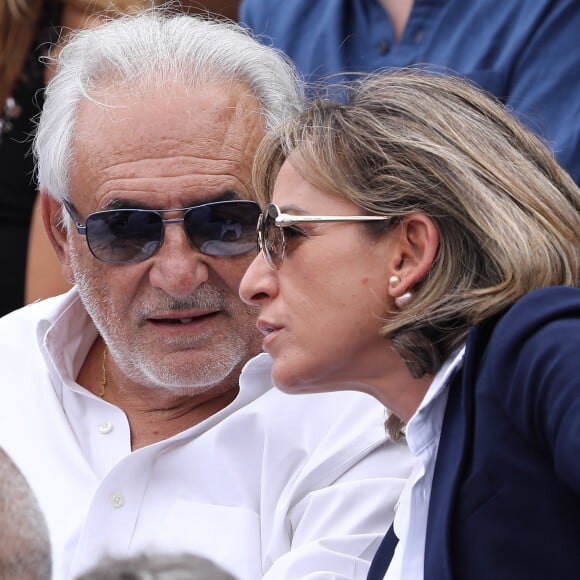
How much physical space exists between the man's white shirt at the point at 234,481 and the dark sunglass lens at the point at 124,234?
35cm

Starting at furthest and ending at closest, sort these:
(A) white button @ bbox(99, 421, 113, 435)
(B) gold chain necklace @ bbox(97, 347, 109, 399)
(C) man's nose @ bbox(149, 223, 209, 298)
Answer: (B) gold chain necklace @ bbox(97, 347, 109, 399) → (A) white button @ bbox(99, 421, 113, 435) → (C) man's nose @ bbox(149, 223, 209, 298)

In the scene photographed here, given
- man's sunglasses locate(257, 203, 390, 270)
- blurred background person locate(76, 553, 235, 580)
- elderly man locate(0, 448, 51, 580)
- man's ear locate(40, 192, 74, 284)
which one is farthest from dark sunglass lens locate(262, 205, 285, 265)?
man's ear locate(40, 192, 74, 284)

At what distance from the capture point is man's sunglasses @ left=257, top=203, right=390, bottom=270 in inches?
85.5

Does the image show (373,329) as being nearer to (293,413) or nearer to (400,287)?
(400,287)

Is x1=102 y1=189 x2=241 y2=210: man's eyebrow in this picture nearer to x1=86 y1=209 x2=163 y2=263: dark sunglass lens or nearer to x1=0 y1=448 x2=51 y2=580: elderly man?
x1=86 y1=209 x2=163 y2=263: dark sunglass lens

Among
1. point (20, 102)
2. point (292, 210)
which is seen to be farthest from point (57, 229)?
point (292, 210)

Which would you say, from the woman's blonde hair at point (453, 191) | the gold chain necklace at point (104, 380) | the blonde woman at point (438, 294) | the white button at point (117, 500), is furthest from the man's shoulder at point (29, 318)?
the woman's blonde hair at point (453, 191)

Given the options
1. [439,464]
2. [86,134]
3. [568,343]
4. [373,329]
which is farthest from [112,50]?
[568,343]

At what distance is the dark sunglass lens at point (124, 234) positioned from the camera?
2.80 meters

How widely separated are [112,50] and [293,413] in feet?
3.17

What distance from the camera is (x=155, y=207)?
2.82 metres

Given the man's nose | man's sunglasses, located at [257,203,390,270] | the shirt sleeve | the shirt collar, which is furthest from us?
the man's nose

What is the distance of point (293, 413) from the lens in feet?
9.06

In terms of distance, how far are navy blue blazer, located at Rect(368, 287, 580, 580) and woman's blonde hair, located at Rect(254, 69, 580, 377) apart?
12 centimetres
